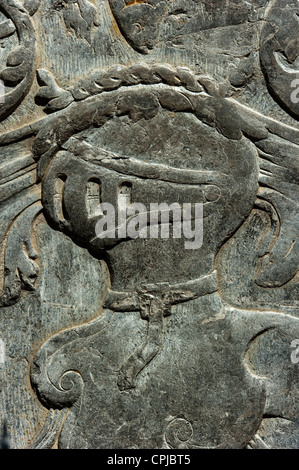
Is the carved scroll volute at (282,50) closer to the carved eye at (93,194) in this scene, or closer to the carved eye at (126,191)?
the carved eye at (126,191)

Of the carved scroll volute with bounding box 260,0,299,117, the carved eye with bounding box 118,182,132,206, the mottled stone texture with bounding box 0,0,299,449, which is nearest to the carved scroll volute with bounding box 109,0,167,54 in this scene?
the mottled stone texture with bounding box 0,0,299,449

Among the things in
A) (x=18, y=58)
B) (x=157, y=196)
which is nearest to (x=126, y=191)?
(x=157, y=196)

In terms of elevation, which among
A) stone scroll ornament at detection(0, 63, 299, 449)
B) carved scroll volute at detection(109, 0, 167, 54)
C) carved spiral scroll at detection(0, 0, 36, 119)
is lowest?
stone scroll ornament at detection(0, 63, 299, 449)

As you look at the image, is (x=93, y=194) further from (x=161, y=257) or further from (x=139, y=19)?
(x=139, y=19)

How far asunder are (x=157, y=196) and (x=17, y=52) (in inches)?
33.2

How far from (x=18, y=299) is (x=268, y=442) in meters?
1.24

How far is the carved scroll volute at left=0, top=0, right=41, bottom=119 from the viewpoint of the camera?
276 centimetres

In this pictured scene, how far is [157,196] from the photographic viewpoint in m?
2.79

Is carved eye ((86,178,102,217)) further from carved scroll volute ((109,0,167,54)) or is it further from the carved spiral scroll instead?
carved scroll volute ((109,0,167,54))

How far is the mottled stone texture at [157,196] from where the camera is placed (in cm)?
277

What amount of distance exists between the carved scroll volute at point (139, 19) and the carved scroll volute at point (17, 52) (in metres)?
0.36

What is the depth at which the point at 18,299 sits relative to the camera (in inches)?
111

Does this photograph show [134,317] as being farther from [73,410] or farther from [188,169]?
[188,169]
